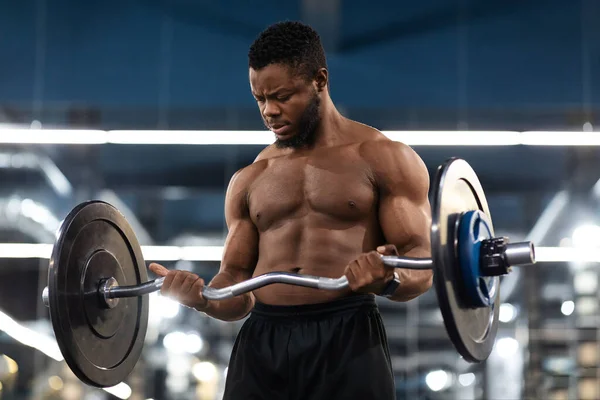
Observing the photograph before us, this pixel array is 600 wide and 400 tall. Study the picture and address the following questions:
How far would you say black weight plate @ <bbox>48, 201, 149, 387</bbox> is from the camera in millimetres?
2076

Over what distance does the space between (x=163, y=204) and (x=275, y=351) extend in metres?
4.30

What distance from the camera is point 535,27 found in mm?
6141

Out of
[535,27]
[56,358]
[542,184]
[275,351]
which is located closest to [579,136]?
[542,184]

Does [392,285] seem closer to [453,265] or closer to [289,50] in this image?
[453,265]

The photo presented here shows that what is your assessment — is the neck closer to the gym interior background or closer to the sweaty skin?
the sweaty skin

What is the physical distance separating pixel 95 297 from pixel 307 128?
0.72 metres

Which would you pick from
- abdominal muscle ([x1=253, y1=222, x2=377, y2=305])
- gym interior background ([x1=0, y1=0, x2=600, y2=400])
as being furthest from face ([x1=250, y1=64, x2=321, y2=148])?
gym interior background ([x1=0, y1=0, x2=600, y2=400])

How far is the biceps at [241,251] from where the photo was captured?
90.4 inches

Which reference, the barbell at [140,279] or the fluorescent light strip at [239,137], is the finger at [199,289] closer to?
the barbell at [140,279]

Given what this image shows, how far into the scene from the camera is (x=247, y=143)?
630cm

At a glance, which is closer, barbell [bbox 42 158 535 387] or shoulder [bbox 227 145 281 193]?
barbell [bbox 42 158 535 387]

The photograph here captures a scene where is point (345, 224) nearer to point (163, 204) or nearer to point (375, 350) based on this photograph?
point (375, 350)

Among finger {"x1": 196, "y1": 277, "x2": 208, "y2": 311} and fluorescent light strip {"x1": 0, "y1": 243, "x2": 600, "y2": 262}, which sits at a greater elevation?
fluorescent light strip {"x1": 0, "y1": 243, "x2": 600, "y2": 262}

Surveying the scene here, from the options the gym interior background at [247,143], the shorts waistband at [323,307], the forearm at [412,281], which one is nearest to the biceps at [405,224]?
the forearm at [412,281]
